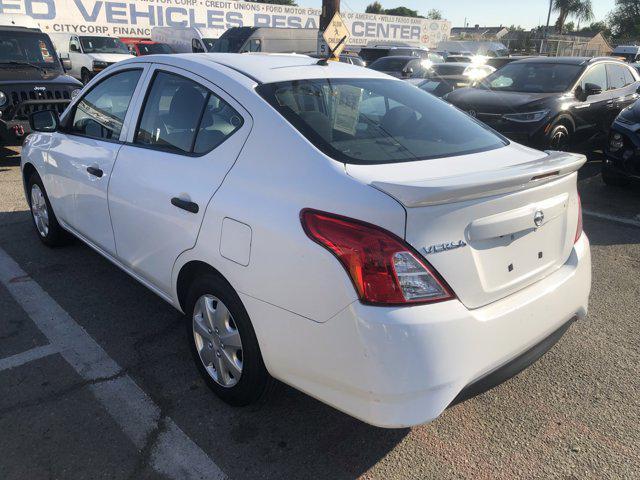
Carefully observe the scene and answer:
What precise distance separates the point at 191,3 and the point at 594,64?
26760mm

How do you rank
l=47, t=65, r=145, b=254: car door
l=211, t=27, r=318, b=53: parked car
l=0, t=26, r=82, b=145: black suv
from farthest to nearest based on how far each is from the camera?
l=211, t=27, r=318, b=53: parked car, l=0, t=26, r=82, b=145: black suv, l=47, t=65, r=145, b=254: car door

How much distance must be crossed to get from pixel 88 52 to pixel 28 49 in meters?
11.1

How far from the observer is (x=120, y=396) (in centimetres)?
275

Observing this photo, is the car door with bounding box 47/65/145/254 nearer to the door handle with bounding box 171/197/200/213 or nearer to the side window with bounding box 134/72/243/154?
the side window with bounding box 134/72/243/154

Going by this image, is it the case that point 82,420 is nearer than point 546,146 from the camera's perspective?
Yes

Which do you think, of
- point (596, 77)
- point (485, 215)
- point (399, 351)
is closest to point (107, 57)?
point (596, 77)

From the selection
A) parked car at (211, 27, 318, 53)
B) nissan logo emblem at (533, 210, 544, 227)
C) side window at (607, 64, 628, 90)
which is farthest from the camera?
parked car at (211, 27, 318, 53)

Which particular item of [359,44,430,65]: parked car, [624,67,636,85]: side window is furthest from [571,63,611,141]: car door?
[359,44,430,65]: parked car

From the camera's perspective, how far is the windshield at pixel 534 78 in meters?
8.20

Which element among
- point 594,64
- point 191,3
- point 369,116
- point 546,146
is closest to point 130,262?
point 369,116

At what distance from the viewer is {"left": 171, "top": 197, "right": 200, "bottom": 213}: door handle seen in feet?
8.26

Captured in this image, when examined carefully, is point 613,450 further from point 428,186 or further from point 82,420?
point 82,420

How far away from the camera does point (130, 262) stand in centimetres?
326

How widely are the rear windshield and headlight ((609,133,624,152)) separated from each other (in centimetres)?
461
